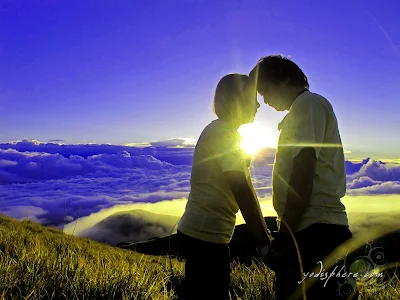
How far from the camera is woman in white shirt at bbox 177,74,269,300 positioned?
2.34 meters

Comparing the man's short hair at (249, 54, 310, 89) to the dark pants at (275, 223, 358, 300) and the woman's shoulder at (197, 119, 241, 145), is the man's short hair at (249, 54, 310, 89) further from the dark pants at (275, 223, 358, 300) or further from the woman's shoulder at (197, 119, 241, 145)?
the dark pants at (275, 223, 358, 300)

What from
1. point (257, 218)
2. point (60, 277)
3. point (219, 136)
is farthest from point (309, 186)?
point (60, 277)

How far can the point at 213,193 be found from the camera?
245cm

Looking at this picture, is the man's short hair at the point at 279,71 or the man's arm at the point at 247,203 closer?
the man's arm at the point at 247,203

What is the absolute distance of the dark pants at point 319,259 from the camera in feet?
7.27

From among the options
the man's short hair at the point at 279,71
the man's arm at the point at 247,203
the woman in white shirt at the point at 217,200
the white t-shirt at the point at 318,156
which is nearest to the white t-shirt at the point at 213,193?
the woman in white shirt at the point at 217,200

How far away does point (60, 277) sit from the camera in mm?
3031

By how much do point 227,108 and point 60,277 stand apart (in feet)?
6.19

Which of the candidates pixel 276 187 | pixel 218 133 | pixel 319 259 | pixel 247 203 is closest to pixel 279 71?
pixel 218 133

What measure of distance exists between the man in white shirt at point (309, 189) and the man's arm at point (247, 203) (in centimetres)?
11

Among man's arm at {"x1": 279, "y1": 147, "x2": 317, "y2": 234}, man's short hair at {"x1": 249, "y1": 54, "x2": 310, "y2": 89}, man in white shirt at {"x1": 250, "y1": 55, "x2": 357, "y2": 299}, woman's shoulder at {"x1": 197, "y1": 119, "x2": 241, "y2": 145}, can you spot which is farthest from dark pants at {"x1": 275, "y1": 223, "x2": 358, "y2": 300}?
man's short hair at {"x1": 249, "y1": 54, "x2": 310, "y2": 89}

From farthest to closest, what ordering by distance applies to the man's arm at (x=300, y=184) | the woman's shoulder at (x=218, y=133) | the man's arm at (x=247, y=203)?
the woman's shoulder at (x=218, y=133) → the man's arm at (x=247, y=203) → the man's arm at (x=300, y=184)

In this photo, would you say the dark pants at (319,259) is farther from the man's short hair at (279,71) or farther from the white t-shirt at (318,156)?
the man's short hair at (279,71)

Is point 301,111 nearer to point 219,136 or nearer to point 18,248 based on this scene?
point 219,136
